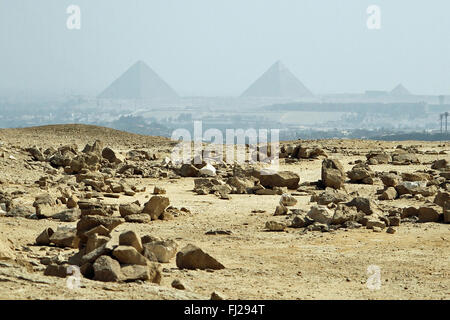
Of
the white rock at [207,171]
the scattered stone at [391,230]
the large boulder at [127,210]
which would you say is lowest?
the scattered stone at [391,230]

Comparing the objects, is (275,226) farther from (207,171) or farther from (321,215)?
(207,171)

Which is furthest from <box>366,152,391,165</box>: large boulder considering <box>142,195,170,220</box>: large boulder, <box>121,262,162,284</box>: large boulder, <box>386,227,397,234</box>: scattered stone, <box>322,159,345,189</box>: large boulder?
<box>121,262,162,284</box>: large boulder

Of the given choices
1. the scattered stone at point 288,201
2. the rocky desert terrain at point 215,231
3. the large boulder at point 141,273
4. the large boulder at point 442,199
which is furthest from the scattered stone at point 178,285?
the large boulder at point 442,199

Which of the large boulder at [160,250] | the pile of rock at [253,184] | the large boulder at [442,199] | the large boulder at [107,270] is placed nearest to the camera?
the large boulder at [107,270]

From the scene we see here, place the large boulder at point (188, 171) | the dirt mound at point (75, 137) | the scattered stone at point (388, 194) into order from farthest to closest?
the dirt mound at point (75, 137) < the large boulder at point (188, 171) < the scattered stone at point (388, 194)

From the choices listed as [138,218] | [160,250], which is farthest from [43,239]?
[138,218]

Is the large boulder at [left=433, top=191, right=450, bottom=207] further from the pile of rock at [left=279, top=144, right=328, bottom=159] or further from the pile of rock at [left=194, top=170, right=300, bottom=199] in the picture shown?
the pile of rock at [left=279, top=144, right=328, bottom=159]

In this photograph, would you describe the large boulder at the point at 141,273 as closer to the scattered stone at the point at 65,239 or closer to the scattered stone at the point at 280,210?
the scattered stone at the point at 65,239

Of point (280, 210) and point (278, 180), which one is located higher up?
point (278, 180)

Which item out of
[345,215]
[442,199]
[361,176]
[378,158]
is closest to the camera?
[345,215]

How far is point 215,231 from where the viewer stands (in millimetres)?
12648

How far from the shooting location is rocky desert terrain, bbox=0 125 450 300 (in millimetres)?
8438

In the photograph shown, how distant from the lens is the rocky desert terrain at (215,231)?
8.44 meters
